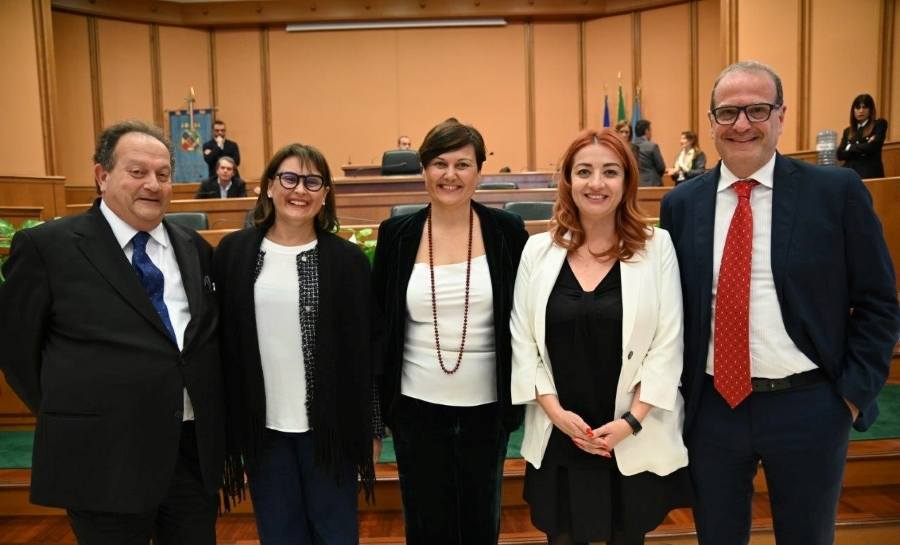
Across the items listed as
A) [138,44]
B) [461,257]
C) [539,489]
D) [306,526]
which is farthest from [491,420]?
[138,44]

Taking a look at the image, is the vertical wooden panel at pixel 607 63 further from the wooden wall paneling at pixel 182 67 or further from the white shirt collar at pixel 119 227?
the white shirt collar at pixel 119 227

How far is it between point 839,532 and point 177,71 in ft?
34.5

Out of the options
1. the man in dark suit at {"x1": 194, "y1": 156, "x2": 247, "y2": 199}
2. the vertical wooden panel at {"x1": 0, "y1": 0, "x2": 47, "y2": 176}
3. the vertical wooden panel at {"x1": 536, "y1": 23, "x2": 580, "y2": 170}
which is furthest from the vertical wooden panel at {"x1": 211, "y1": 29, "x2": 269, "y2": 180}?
the vertical wooden panel at {"x1": 536, "y1": 23, "x2": 580, "y2": 170}

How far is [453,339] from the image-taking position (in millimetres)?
1796

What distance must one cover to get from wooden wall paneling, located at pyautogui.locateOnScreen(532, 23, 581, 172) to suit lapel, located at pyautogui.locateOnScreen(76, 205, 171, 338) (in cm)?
950

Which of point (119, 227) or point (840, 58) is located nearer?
point (119, 227)

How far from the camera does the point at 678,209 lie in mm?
1795

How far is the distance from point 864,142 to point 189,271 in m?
6.09

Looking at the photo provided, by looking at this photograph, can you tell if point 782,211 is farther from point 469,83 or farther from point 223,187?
point 469,83

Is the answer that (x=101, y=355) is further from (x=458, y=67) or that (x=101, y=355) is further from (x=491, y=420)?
(x=458, y=67)

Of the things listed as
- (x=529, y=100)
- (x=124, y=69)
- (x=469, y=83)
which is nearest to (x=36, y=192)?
(x=124, y=69)

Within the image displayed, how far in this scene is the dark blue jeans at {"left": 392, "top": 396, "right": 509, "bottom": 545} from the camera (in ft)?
5.90

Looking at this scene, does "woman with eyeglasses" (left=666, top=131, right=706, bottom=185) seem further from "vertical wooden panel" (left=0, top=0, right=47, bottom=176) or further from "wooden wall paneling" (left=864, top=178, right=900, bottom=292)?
"vertical wooden panel" (left=0, top=0, right=47, bottom=176)

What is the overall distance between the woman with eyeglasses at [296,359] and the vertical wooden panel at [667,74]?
9.24 metres
